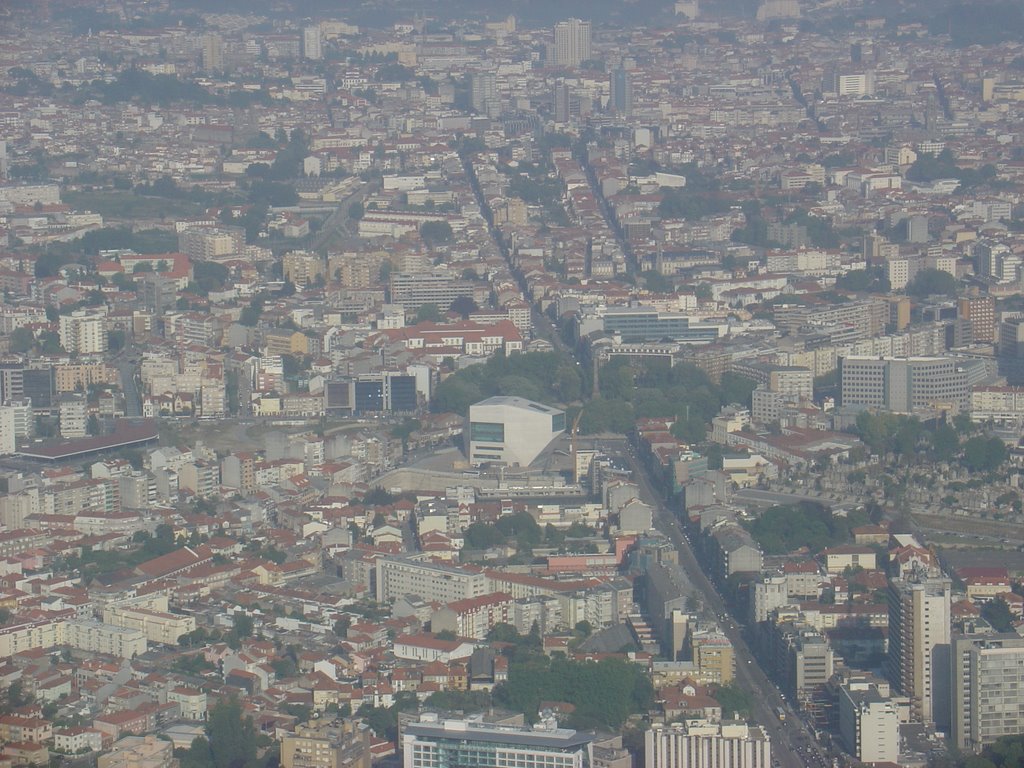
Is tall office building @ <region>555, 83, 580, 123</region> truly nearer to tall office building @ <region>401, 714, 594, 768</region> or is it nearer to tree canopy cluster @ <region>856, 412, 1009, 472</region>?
tree canopy cluster @ <region>856, 412, 1009, 472</region>

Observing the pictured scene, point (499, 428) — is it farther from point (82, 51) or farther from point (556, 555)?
point (82, 51)

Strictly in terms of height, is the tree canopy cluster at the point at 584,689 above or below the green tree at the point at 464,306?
below

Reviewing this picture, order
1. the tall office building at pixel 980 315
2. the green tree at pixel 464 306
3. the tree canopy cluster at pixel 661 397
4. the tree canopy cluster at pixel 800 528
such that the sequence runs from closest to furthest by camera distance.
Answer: the tree canopy cluster at pixel 800 528, the tree canopy cluster at pixel 661 397, the tall office building at pixel 980 315, the green tree at pixel 464 306

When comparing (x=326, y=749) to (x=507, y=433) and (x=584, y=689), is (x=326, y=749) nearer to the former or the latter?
(x=584, y=689)

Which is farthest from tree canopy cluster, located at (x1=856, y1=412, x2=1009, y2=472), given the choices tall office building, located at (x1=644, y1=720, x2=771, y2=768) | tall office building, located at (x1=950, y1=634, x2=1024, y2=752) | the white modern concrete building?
tall office building, located at (x1=644, y1=720, x2=771, y2=768)

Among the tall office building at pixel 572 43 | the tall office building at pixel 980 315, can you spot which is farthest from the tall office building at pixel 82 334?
the tall office building at pixel 572 43

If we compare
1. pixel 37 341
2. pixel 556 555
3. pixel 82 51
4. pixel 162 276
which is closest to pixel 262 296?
pixel 162 276

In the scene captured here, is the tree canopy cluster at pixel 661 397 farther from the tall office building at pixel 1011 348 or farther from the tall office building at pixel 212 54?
the tall office building at pixel 212 54
